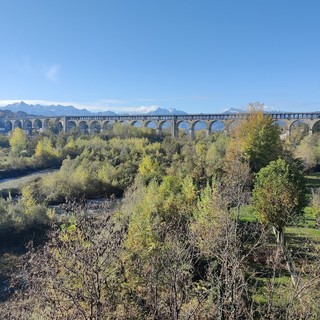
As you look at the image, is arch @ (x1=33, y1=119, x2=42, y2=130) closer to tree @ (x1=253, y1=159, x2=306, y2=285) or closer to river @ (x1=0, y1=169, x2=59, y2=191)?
river @ (x1=0, y1=169, x2=59, y2=191)

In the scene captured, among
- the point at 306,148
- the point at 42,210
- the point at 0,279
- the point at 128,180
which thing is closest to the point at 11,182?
the point at 128,180

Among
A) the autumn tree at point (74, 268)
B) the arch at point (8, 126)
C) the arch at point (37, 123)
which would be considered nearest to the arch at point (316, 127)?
the autumn tree at point (74, 268)

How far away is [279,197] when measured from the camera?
15.9m

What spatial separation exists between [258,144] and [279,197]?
1399cm

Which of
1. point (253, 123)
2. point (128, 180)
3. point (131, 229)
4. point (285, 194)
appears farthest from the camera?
point (128, 180)

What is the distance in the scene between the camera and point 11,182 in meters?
42.8

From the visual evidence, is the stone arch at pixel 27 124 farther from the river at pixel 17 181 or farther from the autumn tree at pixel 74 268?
the autumn tree at pixel 74 268

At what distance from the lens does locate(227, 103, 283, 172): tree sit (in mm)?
29078

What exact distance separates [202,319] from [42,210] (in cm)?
1840

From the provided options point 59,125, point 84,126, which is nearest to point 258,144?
point 84,126

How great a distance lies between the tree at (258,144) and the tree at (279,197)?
11721 millimetres

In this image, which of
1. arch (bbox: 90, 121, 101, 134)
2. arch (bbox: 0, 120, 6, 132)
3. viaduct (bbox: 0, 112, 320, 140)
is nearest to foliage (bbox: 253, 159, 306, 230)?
viaduct (bbox: 0, 112, 320, 140)

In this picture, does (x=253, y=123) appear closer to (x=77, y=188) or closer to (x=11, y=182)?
(x=77, y=188)

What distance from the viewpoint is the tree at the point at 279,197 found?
15.9m
